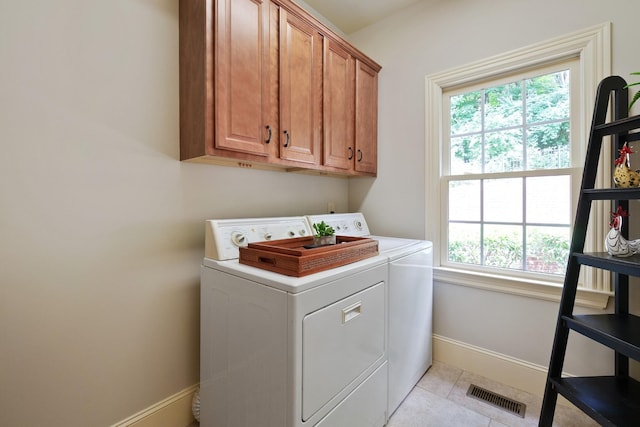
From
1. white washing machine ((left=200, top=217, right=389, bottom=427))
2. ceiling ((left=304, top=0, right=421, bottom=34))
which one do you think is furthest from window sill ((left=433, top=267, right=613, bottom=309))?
ceiling ((left=304, top=0, right=421, bottom=34))

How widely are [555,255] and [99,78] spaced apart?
8.79ft

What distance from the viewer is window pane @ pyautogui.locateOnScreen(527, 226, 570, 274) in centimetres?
170

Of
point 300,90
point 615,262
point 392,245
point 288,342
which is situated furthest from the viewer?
point 392,245

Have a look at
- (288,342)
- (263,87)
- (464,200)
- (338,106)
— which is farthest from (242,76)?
(464,200)

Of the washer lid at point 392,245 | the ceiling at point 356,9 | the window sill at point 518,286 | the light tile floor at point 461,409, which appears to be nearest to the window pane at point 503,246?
the window sill at point 518,286

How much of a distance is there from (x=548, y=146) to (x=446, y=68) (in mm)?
886

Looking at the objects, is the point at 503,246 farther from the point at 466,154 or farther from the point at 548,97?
the point at 548,97

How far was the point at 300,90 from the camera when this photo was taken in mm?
1707

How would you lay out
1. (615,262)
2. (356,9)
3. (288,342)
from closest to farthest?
(288,342) < (615,262) < (356,9)

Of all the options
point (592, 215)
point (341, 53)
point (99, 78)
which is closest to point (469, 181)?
point (592, 215)

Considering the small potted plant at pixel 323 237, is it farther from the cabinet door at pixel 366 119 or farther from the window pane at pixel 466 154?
the window pane at pixel 466 154

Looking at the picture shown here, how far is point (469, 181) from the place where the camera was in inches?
80.1

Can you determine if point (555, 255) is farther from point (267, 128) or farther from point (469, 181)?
point (267, 128)

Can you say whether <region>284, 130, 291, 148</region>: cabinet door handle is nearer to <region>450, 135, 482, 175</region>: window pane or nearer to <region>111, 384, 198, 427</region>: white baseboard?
<region>450, 135, 482, 175</region>: window pane
